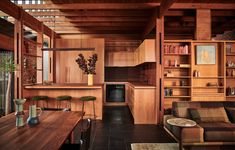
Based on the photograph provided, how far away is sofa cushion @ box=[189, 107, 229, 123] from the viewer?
364cm

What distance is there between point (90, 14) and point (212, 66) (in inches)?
160

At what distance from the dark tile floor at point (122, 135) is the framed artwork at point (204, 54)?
2.19m

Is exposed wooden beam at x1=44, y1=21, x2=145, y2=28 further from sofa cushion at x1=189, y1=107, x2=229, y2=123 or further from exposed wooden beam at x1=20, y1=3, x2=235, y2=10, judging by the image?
sofa cushion at x1=189, y1=107, x2=229, y2=123

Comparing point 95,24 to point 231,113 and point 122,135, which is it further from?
point 231,113

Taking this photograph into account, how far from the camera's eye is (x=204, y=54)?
5059mm

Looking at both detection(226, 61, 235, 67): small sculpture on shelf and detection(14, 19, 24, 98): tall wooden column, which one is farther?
detection(226, 61, 235, 67): small sculpture on shelf

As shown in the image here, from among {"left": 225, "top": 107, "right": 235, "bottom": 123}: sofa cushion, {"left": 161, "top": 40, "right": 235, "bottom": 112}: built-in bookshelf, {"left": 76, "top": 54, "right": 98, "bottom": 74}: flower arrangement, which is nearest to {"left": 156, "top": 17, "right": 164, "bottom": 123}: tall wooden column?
{"left": 161, "top": 40, "right": 235, "bottom": 112}: built-in bookshelf

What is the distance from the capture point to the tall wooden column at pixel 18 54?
466cm

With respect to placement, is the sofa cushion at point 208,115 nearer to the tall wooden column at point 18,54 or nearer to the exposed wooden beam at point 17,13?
the tall wooden column at point 18,54

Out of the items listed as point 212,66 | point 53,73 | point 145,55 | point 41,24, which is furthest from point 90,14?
point 212,66

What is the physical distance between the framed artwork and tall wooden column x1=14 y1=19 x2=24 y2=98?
15.7ft

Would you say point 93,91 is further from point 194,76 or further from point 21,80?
point 194,76

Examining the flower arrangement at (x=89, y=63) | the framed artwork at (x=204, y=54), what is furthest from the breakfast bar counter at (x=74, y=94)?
the framed artwork at (x=204, y=54)

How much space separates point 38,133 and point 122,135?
2521 millimetres
